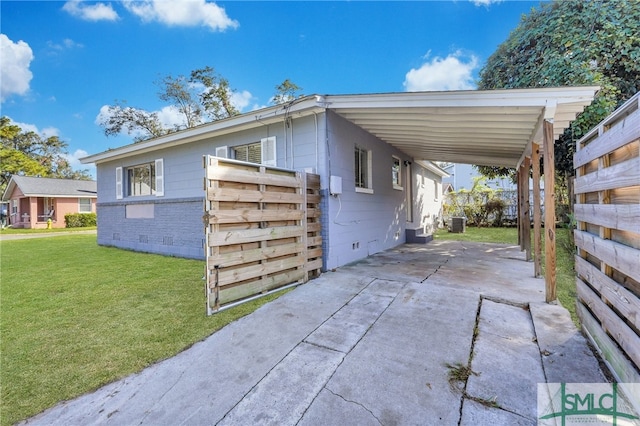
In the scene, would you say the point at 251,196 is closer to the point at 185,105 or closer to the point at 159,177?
the point at 159,177

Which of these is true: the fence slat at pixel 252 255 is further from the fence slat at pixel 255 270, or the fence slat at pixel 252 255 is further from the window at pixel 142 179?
the window at pixel 142 179

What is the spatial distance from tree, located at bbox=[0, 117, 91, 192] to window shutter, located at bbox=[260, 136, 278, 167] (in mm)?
28265

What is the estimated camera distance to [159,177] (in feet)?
27.1

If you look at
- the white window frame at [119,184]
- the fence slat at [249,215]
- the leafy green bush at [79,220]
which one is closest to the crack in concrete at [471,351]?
the fence slat at [249,215]

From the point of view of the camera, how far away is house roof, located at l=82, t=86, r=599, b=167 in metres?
3.78

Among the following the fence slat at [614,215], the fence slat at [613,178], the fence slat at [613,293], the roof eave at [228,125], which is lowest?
the fence slat at [613,293]

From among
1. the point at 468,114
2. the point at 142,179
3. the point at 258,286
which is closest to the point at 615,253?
the point at 468,114

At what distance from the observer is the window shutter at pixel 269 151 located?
6.02 metres

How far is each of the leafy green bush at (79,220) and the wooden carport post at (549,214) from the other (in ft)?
91.9

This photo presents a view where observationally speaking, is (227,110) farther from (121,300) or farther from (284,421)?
(284,421)

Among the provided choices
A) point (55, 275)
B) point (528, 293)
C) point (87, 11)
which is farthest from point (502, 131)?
point (87, 11)

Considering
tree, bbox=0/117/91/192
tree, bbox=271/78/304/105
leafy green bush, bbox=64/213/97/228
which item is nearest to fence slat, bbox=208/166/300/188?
tree, bbox=271/78/304/105

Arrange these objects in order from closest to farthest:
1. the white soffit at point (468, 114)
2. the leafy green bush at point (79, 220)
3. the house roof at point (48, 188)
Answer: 1. the white soffit at point (468, 114)
2. the house roof at point (48, 188)
3. the leafy green bush at point (79, 220)

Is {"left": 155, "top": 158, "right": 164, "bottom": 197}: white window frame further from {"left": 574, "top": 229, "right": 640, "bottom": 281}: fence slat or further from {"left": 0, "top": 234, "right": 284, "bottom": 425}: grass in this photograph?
{"left": 574, "top": 229, "right": 640, "bottom": 281}: fence slat
